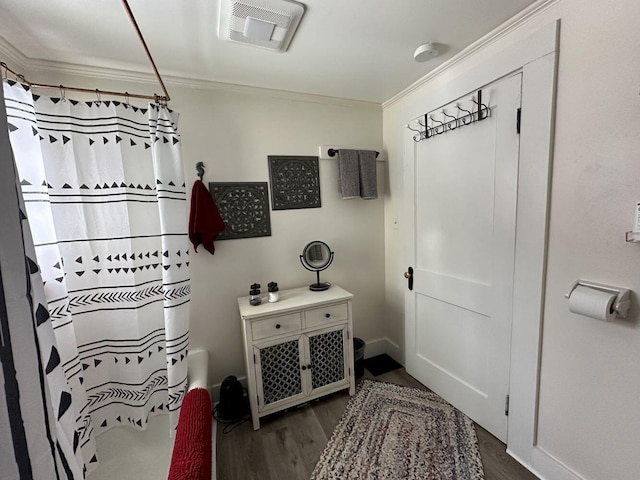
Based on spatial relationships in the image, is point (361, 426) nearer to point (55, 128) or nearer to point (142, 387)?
point (142, 387)

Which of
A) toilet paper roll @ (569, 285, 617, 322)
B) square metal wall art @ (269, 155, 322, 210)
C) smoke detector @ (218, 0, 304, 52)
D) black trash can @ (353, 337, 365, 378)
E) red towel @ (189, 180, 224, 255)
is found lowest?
black trash can @ (353, 337, 365, 378)

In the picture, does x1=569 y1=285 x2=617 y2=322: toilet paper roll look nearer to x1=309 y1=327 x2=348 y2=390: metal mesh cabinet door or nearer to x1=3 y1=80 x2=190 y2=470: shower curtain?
x1=309 y1=327 x2=348 y2=390: metal mesh cabinet door

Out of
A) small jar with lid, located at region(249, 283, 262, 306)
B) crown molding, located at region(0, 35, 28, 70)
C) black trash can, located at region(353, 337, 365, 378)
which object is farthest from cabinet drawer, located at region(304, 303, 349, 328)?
crown molding, located at region(0, 35, 28, 70)

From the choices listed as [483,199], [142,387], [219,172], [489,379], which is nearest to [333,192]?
[219,172]

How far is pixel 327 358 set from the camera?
76.2 inches

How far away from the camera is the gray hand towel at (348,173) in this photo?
213 cm

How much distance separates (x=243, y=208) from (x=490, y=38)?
1.81m

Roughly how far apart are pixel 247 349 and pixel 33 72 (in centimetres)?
205

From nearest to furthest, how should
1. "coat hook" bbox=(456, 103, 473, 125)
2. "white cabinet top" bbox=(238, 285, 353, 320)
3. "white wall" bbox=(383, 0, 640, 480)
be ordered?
"white wall" bbox=(383, 0, 640, 480)
"coat hook" bbox=(456, 103, 473, 125)
"white cabinet top" bbox=(238, 285, 353, 320)

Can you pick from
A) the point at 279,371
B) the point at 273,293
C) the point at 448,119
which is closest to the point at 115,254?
the point at 273,293

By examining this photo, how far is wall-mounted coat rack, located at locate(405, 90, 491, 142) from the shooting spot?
59.2 inches

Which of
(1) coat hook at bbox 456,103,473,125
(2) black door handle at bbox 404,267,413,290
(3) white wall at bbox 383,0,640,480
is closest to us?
(3) white wall at bbox 383,0,640,480

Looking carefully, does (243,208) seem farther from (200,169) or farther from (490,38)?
(490,38)

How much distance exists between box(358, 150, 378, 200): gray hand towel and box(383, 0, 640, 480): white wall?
1.08 metres
